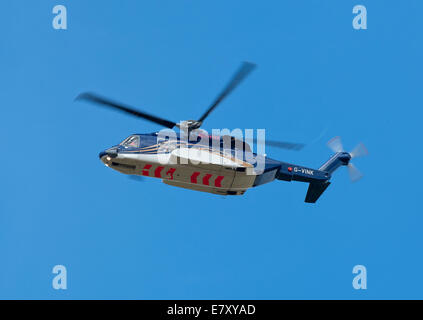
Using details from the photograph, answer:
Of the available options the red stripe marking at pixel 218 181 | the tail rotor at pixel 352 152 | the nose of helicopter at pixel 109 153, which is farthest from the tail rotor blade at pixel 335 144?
the nose of helicopter at pixel 109 153

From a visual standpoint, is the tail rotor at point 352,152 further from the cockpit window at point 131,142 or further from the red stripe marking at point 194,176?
the cockpit window at point 131,142

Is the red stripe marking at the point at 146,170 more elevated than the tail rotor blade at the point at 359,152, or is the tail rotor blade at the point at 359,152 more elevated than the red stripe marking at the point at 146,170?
the tail rotor blade at the point at 359,152

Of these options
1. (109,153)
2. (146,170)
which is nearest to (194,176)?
(146,170)

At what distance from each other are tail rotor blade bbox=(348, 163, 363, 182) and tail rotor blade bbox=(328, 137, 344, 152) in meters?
1.12

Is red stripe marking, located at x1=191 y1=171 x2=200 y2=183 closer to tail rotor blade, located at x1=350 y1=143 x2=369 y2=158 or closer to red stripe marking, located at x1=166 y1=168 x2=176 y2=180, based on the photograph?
red stripe marking, located at x1=166 y1=168 x2=176 y2=180

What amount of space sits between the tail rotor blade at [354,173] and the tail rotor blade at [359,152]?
2.06 ft

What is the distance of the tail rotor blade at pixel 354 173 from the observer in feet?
97.6

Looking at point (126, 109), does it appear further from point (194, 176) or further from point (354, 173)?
point (354, 173)

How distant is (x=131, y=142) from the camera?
25.4m

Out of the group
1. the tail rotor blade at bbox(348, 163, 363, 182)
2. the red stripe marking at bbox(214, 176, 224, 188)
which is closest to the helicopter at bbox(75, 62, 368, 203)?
the red stripe marking at bbox(214, 176, 224, 188)

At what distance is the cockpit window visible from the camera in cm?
2520

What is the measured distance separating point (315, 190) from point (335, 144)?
332cm

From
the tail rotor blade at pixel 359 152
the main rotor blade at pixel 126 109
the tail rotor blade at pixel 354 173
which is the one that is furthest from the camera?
the tail rotor blade at pixel 359 152

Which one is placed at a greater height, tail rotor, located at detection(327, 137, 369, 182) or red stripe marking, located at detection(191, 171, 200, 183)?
tail rotor, located at detection(327, 137, 369, 182)
